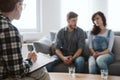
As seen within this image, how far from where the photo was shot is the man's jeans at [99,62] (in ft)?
11.4

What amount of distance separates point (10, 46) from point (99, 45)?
8.64ft

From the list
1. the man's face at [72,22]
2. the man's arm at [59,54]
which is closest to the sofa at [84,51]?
the man's arm at [59,54]

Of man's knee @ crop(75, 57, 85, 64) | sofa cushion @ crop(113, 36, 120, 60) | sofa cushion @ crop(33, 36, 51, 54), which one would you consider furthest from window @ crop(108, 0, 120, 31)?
sofa cushion @ crop(33, 36, 51, 54)

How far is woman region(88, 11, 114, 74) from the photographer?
11.5 ft

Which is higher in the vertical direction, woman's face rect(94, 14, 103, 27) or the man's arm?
woman's face rect(94, 14, 103, 27)

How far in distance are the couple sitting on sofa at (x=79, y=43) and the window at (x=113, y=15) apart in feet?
3.15

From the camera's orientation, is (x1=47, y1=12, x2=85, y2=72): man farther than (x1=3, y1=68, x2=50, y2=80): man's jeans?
Yes

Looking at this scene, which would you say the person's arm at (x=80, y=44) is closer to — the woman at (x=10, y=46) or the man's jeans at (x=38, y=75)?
the man's jeans at (x=38, y=75)

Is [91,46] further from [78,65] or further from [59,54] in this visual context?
[59,54]

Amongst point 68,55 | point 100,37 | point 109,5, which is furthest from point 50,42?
point 109,5

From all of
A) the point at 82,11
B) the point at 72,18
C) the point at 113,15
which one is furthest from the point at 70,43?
the point at 113,15

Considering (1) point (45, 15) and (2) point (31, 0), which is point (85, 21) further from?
(2) point (31, 0)

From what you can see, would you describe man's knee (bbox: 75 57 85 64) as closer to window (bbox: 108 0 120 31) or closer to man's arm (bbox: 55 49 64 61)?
man's arm (bbox: 55 49 64 61)

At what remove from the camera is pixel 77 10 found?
4.83 meters
